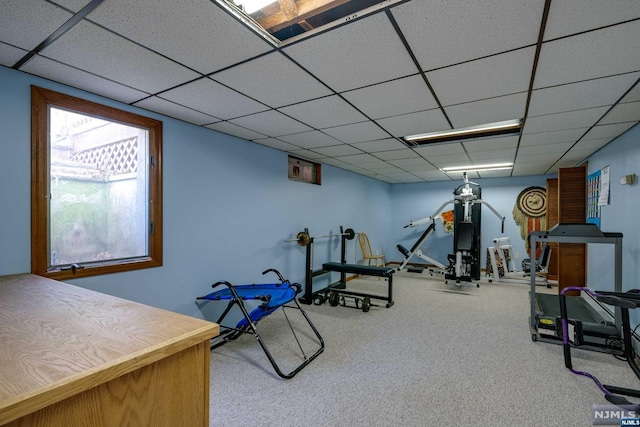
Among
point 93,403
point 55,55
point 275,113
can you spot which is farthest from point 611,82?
point 55,55

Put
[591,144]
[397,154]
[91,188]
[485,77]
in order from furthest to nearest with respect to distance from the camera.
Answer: [397,154]
[591,144]
[91,188]
[485,77]

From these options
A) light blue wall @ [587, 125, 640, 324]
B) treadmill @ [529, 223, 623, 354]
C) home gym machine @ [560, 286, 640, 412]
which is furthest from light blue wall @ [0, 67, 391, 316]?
light blue wall @ [587, 125, 640, 324]

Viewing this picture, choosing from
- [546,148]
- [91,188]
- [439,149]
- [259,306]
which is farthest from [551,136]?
[91,188]

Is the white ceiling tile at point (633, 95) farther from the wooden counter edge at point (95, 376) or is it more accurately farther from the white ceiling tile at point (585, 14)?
the wooden counter edge at point (95, 376)

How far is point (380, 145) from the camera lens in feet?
12.7

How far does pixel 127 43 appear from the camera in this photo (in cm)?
163

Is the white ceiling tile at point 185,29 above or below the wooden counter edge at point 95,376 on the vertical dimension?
above

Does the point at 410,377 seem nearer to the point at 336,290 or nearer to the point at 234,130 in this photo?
the point at 336,290

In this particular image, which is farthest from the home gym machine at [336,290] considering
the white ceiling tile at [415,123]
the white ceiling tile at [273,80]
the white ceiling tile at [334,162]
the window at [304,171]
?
the white ceiling tile at [273,80]

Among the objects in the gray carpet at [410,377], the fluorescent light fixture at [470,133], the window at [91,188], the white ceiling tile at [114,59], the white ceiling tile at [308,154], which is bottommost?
the gray carpet at [410,377]

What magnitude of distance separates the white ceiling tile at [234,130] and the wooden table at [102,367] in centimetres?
228

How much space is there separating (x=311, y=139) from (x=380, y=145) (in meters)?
0.96

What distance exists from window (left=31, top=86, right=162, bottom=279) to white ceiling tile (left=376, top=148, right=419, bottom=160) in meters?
3.00

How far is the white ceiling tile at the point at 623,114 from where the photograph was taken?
8.05ft
